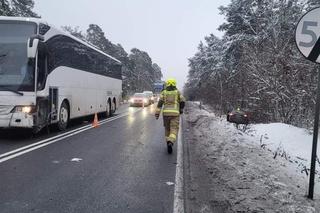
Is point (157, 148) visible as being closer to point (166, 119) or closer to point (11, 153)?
point (166, 119)

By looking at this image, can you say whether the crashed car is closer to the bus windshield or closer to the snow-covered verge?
the snow-covered verge

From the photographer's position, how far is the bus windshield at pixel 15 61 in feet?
38.3

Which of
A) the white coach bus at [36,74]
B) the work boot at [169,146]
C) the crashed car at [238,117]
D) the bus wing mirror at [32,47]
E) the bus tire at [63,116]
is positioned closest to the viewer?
the work boot at [169,146]

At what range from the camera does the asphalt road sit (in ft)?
18.5

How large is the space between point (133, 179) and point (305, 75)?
35.3 ft

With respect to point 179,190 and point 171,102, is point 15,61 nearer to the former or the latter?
point 171,102

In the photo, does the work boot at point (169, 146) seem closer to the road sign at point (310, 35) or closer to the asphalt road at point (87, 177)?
the asphalt road at point (87, 177)

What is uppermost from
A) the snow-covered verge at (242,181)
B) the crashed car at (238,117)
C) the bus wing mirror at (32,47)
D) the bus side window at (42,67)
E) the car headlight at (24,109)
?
the bus wing mirror at (32,47)

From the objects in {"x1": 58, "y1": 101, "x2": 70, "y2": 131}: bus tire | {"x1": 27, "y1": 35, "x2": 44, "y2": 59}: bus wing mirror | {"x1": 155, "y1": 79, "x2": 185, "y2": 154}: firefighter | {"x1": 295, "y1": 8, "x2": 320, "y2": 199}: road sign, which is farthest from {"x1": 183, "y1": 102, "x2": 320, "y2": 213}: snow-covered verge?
{"x1": 58, "y1": 101, "x2": 70, "y2": 131}: bus tire

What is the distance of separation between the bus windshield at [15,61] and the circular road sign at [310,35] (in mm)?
8314

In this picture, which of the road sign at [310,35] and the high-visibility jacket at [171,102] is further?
the high-visibility jacket at [171,102]

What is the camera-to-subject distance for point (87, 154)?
387 inches

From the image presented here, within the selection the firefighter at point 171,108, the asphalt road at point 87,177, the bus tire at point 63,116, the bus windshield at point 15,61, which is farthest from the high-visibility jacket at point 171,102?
the bus tire at point 63,116

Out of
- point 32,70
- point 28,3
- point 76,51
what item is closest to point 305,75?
point 76,51
